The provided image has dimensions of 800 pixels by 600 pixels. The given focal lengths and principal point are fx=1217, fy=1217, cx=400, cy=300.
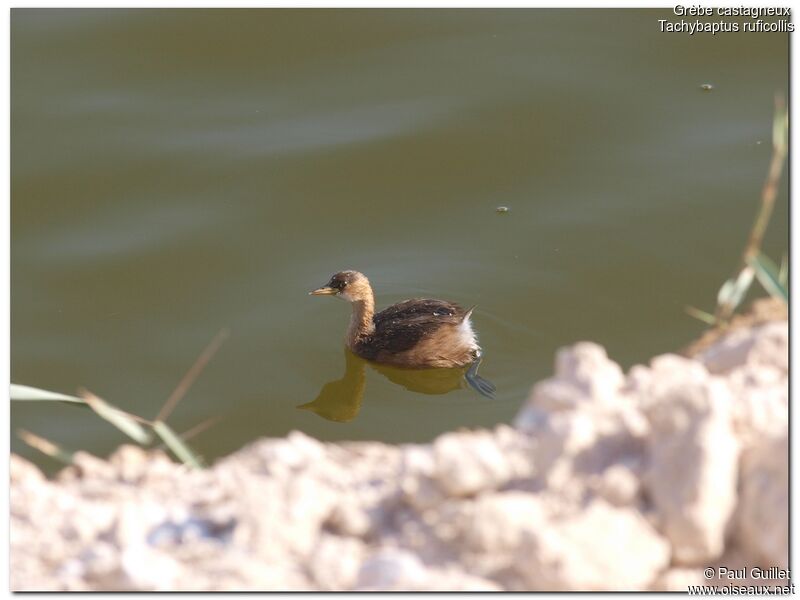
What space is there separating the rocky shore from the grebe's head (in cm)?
360

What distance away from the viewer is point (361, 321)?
7.79 m

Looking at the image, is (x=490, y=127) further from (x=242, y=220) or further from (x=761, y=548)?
(x=761, y=548)

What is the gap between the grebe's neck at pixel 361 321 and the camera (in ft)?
25.1

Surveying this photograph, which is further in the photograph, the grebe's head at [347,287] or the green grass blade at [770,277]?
the grebe's head at [347,287]

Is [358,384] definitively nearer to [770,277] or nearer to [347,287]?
[347,287]

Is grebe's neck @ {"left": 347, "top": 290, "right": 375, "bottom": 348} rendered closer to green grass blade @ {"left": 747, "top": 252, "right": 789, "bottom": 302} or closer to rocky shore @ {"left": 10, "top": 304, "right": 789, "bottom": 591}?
green grass blade @ {"left": 747, "top": 252, "right": 789, "bottom": 302}

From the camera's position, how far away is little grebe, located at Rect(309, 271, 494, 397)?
7387 millimetres

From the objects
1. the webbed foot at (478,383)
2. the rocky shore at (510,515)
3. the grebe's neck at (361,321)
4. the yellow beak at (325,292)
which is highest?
the rocky shore at (510,515)

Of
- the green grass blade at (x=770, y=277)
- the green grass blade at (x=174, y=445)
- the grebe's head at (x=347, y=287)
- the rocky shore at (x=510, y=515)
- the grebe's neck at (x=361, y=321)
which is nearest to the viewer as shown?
the rocky shore at (x=510, y=515)

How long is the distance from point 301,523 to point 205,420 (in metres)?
3.13

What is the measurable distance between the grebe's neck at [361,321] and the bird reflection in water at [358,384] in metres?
0.11

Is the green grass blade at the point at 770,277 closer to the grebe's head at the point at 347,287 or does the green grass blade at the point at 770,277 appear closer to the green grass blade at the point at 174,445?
the green grass blade at the point at 174,445

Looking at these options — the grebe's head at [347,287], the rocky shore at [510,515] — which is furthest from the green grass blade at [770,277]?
the grebe's head at [347,287]

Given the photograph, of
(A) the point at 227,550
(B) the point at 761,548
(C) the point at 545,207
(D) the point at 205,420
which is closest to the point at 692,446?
(B) the point at 761,548
